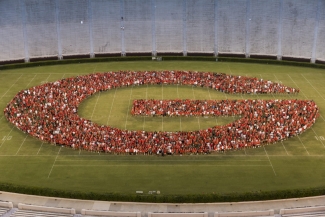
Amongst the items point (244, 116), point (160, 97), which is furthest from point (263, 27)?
point (244, 116)

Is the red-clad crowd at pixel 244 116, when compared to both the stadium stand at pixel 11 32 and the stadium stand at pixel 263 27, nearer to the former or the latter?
the stadium stand at pixel 263 27

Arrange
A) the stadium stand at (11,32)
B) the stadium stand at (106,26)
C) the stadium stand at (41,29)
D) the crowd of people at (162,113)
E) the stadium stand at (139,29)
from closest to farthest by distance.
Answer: the crowd of people at (162,113) → the stadium stand at (11,32) → the stadium stand at (41,29) → the stadium stand at (106,26) → the stadium stand at (139,29)

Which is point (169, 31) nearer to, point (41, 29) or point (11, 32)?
point (41, 29)

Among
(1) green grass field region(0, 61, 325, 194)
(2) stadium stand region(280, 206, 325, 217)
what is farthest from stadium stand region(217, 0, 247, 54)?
(2) stadium stand region(280, 206, 325, 217)

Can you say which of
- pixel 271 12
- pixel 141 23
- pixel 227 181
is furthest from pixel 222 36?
pixel 227 181

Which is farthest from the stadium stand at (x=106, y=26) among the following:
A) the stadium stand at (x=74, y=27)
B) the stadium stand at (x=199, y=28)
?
the stadium stand at (x=199, y=28)

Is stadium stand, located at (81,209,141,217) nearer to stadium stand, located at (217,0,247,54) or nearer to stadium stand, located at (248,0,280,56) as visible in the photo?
stadium stand, located at (217,0,247,54)

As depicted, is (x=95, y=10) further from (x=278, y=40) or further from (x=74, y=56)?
(x=278, y=40)

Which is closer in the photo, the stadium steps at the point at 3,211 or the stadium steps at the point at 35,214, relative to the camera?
the stadium steps at the point at 35,214
